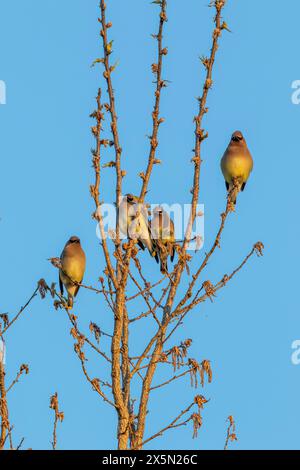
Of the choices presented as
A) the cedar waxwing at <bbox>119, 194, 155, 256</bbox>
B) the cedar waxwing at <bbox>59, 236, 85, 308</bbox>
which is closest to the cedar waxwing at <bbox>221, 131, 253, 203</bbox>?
the cedar waxwing at <bbox>59, 236, 85, 308</bbox>

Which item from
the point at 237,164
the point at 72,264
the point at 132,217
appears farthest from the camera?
the point at 72,264

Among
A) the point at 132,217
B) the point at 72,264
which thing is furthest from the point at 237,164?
the point at 132,217

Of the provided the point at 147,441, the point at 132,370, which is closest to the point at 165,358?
the point at 132,370

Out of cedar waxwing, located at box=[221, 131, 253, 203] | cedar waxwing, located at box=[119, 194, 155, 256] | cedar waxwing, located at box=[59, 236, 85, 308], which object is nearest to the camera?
cedar waxwing, located at box=[119, 194, 155, 256]

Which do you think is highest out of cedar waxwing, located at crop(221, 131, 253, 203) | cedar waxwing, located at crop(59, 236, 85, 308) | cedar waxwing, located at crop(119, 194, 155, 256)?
cedar waxwing, located at crop(221, 131, 253, 203)

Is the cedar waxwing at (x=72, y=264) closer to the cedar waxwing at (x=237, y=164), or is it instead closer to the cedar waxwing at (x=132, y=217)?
the cedar waxwing at (x=237, y=164)

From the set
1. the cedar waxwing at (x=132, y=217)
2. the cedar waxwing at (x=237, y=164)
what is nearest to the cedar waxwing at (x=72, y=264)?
the cedar waxwing at (x=237, y=164)

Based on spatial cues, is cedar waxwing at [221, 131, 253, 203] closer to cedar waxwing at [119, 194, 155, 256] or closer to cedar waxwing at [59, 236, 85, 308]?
cedar waxwing at [59, 236, 85, 308]

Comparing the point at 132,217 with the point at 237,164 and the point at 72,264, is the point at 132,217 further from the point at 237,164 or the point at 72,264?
the point at 72,264

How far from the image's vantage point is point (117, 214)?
5.30 metres

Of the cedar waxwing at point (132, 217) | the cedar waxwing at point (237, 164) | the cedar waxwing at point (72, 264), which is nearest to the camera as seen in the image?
the cedar waxwing at point (132, 217)

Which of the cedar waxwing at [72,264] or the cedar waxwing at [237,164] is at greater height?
the cedar waxwing at [237,164]
